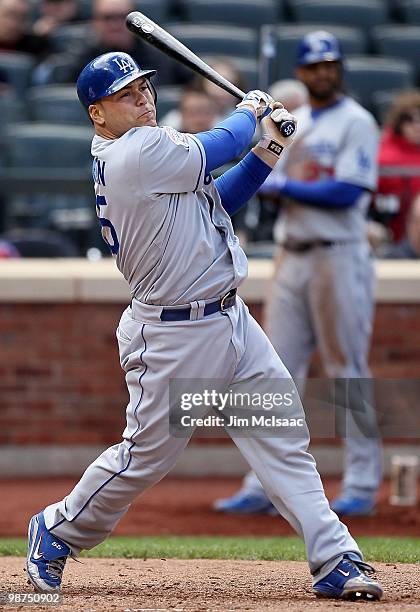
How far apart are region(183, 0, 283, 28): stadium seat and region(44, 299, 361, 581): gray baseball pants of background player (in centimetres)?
788

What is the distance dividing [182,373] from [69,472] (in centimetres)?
413

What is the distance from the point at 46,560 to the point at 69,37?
280 inches

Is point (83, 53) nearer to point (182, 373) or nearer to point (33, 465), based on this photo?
point (33, 465)

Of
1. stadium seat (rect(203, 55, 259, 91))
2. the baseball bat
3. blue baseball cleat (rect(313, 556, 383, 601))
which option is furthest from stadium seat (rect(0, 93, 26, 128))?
blue baseball cleat (rect(313, 556, 383, 601))

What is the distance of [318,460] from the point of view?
325 inches

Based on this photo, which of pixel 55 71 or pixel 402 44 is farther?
pixel 402 44

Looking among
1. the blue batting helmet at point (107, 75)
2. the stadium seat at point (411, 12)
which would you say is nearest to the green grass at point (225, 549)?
the blue batting helmet at point (107, 75)

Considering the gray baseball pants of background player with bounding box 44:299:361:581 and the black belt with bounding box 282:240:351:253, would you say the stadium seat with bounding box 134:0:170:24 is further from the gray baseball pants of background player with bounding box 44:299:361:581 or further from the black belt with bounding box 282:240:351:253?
the gray baseball pants of background player with bounding box 44:299:361:581

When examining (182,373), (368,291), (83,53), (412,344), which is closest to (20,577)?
(182,373)

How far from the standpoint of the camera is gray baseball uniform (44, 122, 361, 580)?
409cm

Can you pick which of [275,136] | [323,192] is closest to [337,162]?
[323,192]

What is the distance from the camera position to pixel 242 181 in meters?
4.47

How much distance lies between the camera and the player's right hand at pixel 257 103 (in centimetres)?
434

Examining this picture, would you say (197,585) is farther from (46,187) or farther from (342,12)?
(342,12)
